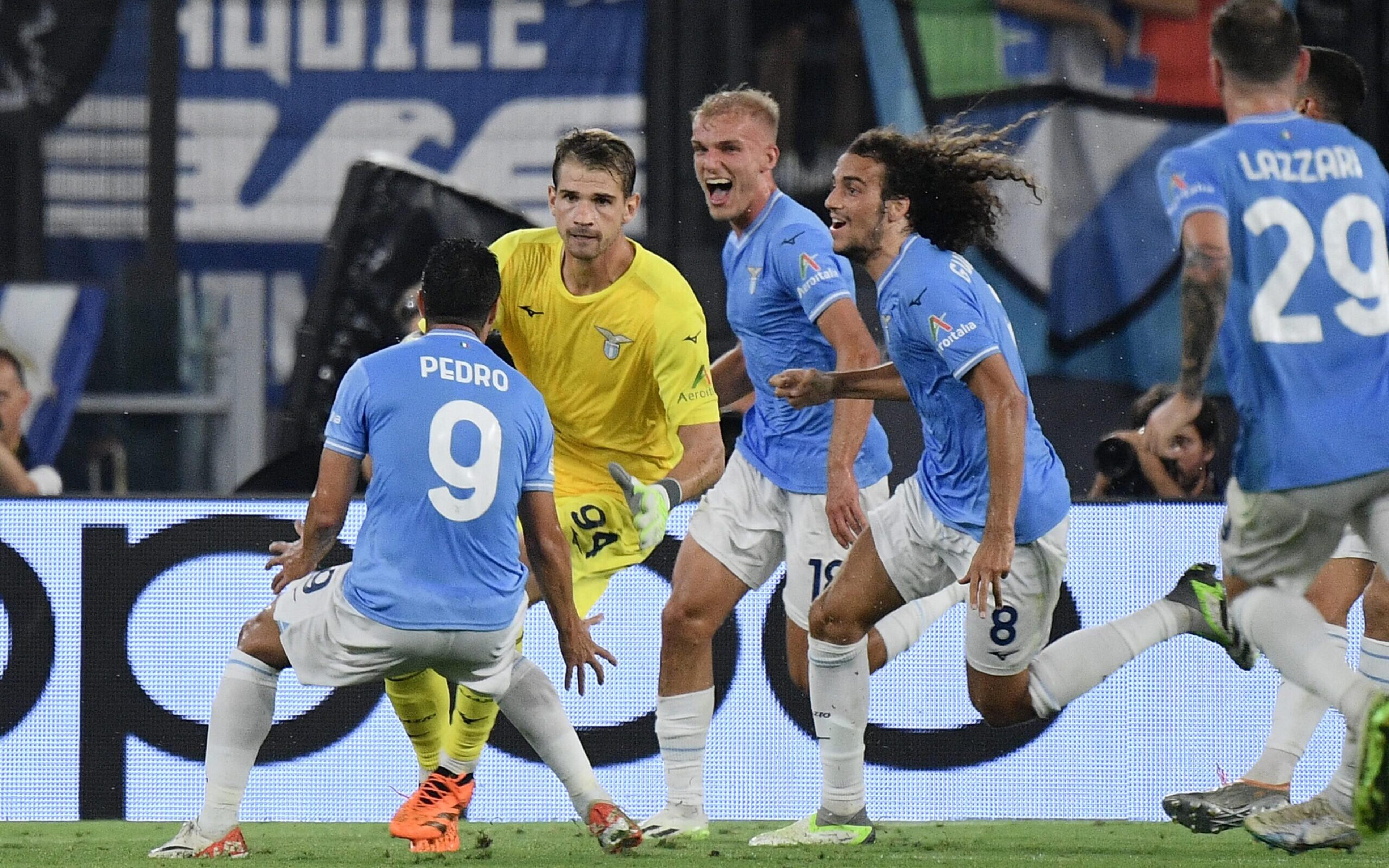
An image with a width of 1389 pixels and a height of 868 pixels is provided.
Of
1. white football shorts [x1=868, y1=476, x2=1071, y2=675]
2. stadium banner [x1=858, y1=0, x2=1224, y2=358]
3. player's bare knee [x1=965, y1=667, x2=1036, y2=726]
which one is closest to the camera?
white football shorts [x1=868, y1=476, x2=1071, y2=675]

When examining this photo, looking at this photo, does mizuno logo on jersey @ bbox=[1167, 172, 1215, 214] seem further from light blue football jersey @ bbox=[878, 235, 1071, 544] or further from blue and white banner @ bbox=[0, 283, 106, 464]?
blue and white banner @ bbox=[0, 283, 106, 464]

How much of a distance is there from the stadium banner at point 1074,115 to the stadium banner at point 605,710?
8.41ft

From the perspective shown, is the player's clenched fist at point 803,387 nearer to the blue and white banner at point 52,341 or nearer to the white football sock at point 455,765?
the white football sock at point 455,765

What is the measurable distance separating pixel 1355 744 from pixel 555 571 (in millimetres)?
2048

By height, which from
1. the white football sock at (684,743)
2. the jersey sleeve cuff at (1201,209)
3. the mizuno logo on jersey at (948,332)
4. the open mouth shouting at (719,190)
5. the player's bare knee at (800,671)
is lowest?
the white football sock at (684,743)

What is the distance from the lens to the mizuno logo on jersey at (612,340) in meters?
6.30

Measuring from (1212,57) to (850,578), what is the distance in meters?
1.81

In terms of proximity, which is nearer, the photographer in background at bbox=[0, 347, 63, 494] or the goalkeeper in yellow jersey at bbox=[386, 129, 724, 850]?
the goalkeeper in yellow jersey at bbox=[386, 129, 724, 850]

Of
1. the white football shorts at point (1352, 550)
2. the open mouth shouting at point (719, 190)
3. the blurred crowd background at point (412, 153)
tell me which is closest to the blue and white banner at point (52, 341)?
the blurred crowd background at point (412, 153)

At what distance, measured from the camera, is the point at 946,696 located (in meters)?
7.36

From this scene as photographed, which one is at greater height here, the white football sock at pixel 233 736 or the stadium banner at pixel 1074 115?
the stadium banner at pixel 1074 115

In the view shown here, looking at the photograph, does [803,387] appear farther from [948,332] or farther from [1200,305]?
[1200,305]

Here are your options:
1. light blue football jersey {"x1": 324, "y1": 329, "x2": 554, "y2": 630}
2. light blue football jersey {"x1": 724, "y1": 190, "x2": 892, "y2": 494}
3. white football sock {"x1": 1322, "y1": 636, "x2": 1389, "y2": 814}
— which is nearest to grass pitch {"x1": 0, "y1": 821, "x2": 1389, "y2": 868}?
white football sock {"x1": 1322, "y1": 636, "x2": 1389, "y2": 814}

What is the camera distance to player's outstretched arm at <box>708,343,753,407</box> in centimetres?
712
